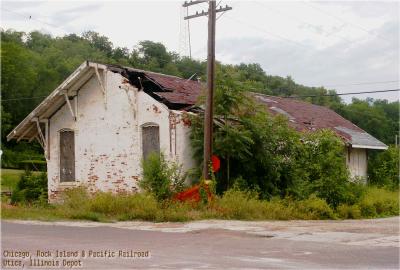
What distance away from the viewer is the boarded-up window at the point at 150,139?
76.7ft

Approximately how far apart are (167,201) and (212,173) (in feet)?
5.96

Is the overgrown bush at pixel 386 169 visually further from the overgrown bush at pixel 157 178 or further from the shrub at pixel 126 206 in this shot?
the shrub at pixel 126 206

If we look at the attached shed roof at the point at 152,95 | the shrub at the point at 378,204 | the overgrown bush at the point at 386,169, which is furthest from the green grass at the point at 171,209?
the overgrown bush at the point at 386,169

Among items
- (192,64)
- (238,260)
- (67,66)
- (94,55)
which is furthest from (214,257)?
(67,66)

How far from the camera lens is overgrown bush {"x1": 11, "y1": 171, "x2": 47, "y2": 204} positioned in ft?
96.7

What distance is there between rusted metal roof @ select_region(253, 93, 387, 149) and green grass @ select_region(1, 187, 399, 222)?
7.79m

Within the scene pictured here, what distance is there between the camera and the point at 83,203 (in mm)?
20172

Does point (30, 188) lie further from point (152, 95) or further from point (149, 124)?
point (152, 95)

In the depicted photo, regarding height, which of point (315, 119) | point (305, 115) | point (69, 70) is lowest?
point (315, 119)

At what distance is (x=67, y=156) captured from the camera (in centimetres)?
2617

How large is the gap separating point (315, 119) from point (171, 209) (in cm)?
1639

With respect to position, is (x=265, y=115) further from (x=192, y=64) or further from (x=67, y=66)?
(x=67, y=66)

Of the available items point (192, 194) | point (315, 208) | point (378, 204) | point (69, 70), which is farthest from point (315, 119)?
point (69, 70)

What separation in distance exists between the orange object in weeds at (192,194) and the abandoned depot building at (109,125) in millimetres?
1505
